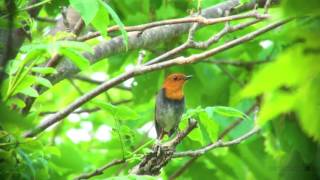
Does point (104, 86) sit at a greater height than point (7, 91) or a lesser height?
lesser

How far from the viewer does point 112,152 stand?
5277mm

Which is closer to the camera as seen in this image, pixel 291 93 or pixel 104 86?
pixel 291 93

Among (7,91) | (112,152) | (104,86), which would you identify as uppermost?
(7,91)

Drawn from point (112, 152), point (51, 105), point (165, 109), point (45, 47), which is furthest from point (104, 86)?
point (51, 105)

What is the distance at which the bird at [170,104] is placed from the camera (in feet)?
17.2

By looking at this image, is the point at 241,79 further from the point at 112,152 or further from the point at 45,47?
the point at 45,47

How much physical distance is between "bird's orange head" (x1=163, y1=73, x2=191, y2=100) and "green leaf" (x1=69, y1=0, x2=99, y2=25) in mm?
2530

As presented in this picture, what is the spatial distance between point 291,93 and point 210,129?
7.64 feet

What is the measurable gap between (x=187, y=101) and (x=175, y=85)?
13.3 inches

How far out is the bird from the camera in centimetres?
523

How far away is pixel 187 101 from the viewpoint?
17.6ft

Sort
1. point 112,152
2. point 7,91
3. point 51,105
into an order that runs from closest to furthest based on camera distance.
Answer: point 7,91
point 112,152
point 51,105

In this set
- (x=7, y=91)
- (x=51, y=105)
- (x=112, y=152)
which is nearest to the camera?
(x=7, y=91)

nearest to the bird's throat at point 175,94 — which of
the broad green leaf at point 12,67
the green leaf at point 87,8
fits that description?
the green leaf at point 87,8
